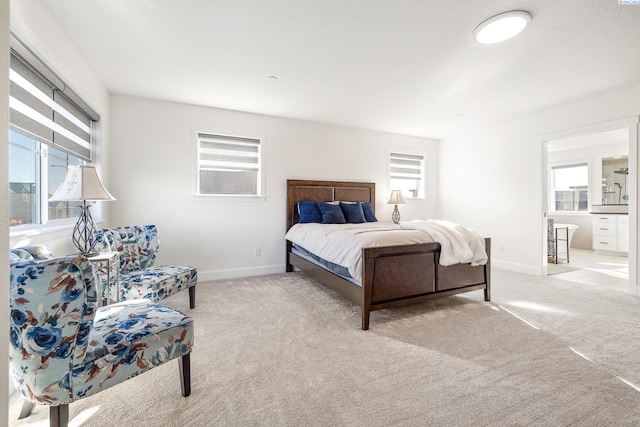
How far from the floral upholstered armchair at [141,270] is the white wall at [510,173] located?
15.7 feet

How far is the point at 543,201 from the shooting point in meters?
4.23

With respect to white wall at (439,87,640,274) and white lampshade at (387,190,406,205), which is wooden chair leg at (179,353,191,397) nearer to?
white lampshade at (387,190,406,205)

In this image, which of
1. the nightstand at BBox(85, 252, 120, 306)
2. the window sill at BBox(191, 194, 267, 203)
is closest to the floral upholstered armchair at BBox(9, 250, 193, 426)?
the nightstand at BBox(85, 252, 120, 306)

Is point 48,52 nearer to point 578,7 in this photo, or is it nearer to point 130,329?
point 130,329

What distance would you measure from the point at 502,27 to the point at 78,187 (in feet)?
11.1

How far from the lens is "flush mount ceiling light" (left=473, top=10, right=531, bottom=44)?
6.61ft

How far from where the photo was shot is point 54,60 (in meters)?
2.09

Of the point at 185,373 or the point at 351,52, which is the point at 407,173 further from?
the point at 185,373

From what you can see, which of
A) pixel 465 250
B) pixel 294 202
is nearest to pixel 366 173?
pixel 294 202

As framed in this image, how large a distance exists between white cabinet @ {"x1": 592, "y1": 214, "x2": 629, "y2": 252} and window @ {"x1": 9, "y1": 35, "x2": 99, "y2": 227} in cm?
887

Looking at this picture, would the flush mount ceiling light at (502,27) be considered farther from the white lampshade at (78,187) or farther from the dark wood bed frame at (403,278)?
the white lampshade at (78,187)

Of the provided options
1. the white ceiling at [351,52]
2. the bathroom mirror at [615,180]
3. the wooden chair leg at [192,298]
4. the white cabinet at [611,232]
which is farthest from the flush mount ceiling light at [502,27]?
the bathroom mirror at [615,180]

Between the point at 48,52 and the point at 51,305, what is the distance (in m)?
2.02

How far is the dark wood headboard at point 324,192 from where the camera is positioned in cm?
448
